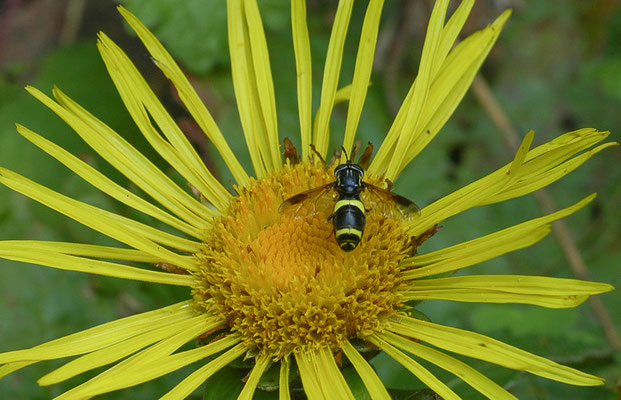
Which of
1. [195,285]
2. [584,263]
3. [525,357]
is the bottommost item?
[525,357]

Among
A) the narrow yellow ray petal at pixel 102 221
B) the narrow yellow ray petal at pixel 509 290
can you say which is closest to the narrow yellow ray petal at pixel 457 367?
the narrow yellow ray petal at pixel 509 290

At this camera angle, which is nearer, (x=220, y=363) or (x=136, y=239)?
(x=220, y=363)

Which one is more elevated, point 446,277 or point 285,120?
point 285,120

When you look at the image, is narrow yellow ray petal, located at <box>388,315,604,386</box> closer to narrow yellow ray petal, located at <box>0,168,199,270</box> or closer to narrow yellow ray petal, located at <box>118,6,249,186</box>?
narrow yellow ray petal, located at <box>0,168,199,270</box>

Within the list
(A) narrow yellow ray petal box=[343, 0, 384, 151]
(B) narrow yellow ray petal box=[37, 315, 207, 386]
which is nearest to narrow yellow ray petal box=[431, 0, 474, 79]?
(A) narrow yellow ray petal box=[343, 0, 384, 151]

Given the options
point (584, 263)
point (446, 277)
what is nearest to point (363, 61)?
point (446, 277)

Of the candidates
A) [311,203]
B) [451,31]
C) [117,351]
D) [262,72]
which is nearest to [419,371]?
[311,203]

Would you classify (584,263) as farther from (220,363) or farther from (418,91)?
(220,363)
